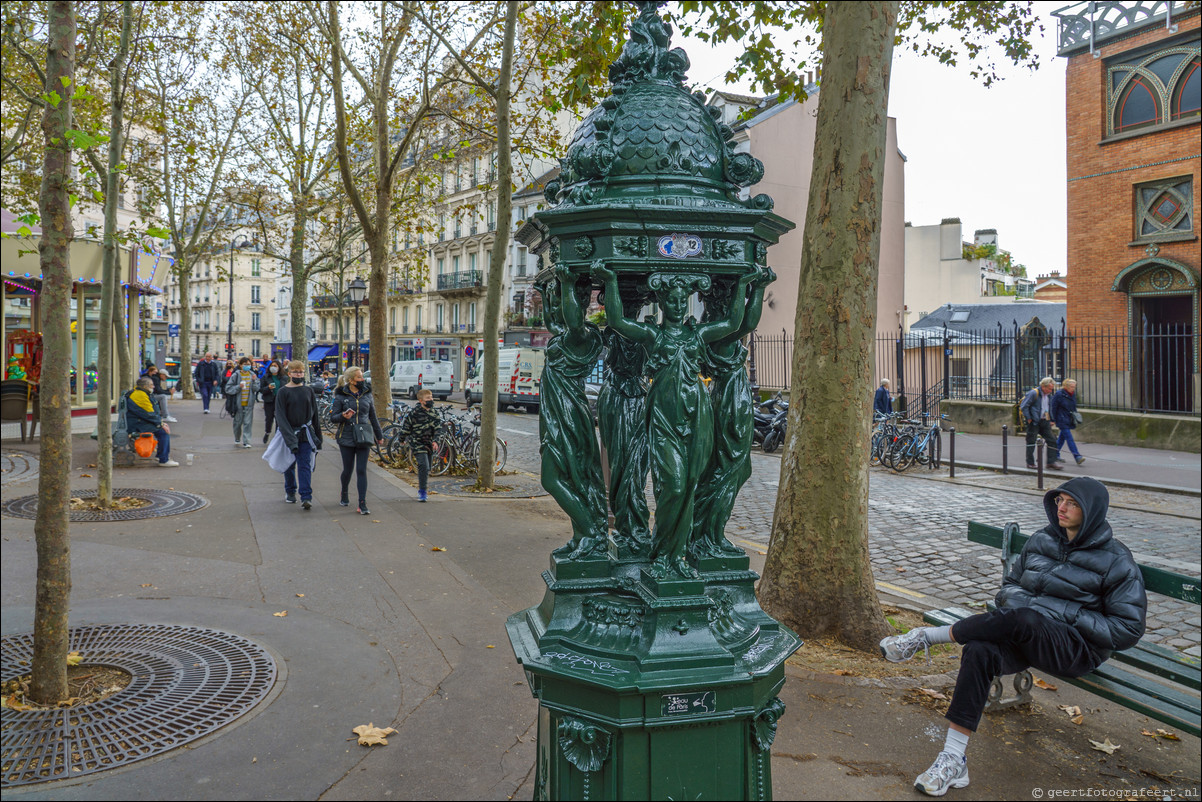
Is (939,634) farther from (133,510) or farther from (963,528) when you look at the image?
(133,510)

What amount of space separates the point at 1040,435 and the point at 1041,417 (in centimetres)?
42

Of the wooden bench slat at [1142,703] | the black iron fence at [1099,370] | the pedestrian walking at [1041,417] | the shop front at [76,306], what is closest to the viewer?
the wooden bench slat at [1142,703]

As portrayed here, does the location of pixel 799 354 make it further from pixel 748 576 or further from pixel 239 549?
pixel 239 549

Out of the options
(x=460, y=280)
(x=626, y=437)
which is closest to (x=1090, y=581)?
(x=626, y=437)

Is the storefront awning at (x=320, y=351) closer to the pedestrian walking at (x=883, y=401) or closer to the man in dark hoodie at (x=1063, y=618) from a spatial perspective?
the pedestrian walking at (x=883, y=401)

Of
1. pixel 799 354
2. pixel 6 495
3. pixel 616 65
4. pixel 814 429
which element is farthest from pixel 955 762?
pixel 6 495

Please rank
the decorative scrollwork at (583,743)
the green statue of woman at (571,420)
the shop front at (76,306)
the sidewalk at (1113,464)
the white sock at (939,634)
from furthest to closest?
the shop front at (76,306)
the sidewalk at (1113,464)
the white sock at (939,634)
the green statue of woman at (571,420)
the decorative scrollwork at (583,743)

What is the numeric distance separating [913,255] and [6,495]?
44264mm

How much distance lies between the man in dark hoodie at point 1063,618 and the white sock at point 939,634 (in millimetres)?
75

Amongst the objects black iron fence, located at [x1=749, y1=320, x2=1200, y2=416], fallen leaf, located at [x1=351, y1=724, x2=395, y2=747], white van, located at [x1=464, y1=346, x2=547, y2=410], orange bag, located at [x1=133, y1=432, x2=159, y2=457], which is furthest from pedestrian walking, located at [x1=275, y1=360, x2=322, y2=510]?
white van, located at [x1=464, y1=346, x2=547, y2=410]

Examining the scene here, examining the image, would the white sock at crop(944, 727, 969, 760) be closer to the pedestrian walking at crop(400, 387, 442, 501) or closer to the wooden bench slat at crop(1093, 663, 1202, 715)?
the wooden bench slat at crop(1093, 663, 1202, 715)

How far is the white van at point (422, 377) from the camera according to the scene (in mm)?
37094

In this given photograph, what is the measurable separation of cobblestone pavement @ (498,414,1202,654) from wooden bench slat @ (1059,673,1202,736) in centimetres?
217

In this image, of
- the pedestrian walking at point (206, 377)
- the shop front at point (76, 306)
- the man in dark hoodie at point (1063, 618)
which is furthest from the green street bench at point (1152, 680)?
the pedestrian walking at point (206, 377)
